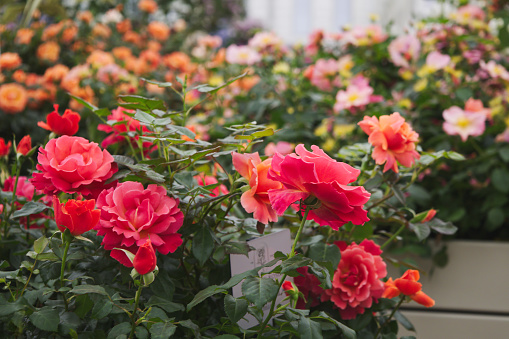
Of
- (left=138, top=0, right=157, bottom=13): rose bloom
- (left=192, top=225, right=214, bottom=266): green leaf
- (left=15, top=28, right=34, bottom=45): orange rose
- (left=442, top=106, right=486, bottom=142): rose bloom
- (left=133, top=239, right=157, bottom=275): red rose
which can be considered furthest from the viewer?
(left=138, top=0, right=157, bottom=13): rose bloom

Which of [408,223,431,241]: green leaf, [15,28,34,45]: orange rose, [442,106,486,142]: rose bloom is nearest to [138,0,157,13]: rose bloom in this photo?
[15,28,34,45]: orange rose

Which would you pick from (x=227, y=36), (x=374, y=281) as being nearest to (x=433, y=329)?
(x=374, y=281)

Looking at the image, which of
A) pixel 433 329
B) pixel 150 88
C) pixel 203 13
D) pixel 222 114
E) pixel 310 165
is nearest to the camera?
pixel 310 165

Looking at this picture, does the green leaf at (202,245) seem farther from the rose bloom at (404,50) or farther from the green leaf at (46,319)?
the rose bloom at (404,50)

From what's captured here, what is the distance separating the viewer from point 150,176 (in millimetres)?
547

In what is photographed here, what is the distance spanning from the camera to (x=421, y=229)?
0.74 m

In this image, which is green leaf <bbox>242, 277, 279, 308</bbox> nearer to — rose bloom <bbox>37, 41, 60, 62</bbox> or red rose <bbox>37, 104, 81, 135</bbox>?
red rose <bbox>37, 104, 81, 135</bbox>

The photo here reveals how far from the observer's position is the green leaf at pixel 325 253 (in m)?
0.65

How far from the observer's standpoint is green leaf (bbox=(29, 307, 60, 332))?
50cm

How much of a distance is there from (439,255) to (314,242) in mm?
866

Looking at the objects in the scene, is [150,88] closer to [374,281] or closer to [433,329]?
[433,329]

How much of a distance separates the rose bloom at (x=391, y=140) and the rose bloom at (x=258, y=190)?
19cm

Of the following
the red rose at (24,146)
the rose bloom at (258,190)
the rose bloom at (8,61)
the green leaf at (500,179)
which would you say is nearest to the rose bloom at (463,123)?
the green leaf at (500,179)

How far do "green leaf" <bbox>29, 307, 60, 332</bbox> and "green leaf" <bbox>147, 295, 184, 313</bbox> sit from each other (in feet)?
0.30
